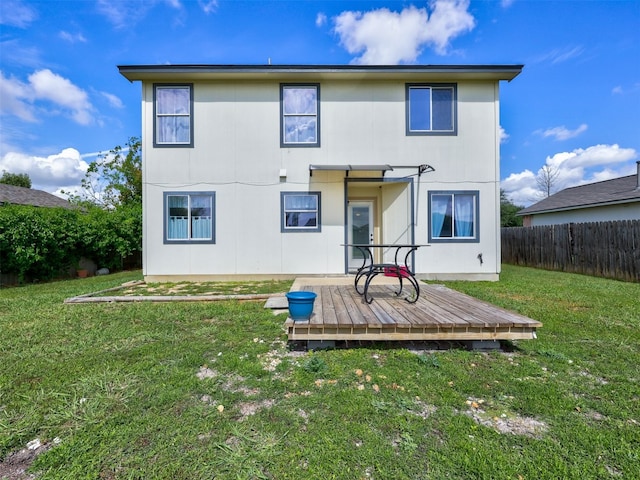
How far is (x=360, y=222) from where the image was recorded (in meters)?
9.10

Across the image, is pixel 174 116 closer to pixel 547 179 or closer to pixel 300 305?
pixel 300 305

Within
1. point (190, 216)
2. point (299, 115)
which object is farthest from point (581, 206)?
point (190, 216)

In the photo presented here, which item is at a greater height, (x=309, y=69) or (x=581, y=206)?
(x=309, y=69)

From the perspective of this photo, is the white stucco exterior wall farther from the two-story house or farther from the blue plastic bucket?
the blue plastic bucket

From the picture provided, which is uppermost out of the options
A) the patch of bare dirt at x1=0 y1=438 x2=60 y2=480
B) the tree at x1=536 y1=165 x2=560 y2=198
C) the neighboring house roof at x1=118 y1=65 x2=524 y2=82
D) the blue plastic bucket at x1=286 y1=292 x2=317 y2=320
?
the tree at x1=536 y1=165 x2=560 y2=198

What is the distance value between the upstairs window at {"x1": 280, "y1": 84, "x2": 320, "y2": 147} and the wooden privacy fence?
909 centimetres

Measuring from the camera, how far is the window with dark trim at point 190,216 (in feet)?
26.9

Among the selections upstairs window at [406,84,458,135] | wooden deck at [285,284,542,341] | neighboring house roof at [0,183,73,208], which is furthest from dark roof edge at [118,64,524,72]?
neighboring house roof at [0,183,73,208]

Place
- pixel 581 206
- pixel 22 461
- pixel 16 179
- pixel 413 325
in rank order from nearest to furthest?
1. pixel 22 461
2. pixel 413 325
3. pixel 581 206
4. pixel 16 179

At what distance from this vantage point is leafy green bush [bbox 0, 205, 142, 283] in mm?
7961

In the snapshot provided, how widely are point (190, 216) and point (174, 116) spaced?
2.81 meters

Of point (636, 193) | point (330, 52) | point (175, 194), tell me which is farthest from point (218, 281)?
point (636, 193)

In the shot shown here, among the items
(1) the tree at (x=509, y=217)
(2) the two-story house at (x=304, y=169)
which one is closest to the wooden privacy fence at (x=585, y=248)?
(2) the two-story house at (x=304, y=169)

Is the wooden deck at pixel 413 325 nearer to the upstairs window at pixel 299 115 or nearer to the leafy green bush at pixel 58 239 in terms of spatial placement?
the upstairs window at pixel 299 115
